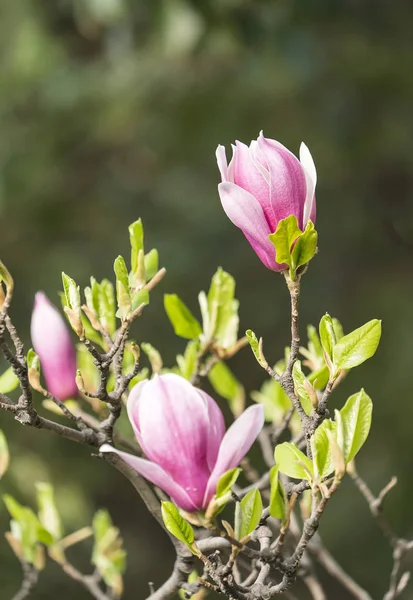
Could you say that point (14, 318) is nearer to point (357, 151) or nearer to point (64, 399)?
point (357, 151)

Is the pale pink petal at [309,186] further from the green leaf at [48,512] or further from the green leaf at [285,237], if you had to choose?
the green leaf at [48,512]

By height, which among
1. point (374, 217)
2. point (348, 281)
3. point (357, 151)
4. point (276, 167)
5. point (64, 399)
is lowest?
point (348, 281)

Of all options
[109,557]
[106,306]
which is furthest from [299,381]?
[109,557]

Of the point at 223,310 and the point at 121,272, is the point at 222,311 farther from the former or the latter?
the point at 121,272

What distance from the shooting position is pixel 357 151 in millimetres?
2508

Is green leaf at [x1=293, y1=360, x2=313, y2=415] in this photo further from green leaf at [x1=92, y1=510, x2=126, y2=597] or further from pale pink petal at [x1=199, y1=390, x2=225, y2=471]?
green leaf at [x1=92, y1=510, x2=126, y2=597]

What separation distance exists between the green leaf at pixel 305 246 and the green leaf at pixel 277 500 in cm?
10

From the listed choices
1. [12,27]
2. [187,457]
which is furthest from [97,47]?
[187,457]

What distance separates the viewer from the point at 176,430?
38cm

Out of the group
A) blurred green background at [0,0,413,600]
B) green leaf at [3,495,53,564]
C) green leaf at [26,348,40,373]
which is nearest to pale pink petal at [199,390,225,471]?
green leaf at [26,348,40,373]

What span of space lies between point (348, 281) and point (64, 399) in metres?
2.30

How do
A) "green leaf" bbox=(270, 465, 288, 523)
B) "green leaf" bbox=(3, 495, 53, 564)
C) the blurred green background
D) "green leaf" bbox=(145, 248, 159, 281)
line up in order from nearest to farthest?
"green leaf" bbox=(270, 465, 288, 523) < "green leaf" bbox=(145, 248, 159, 281) < "green leaf" bbox=(3, 495, 53, 564) < the blurred green background

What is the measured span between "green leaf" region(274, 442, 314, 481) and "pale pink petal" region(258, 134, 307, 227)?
4.3 inches

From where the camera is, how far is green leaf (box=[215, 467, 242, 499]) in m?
0.37
